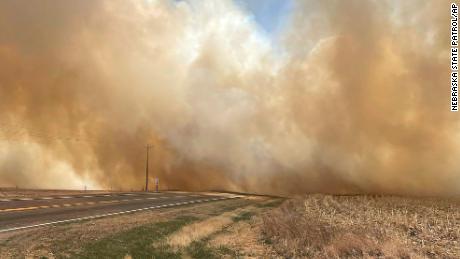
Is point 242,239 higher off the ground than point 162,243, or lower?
lower

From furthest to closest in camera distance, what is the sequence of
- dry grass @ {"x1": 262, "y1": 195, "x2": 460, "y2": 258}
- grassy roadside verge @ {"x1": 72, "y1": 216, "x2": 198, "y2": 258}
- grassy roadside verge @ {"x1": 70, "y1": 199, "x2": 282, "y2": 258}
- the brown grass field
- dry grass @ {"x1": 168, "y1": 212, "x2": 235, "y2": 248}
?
dry grass @ {"x1": 168, "y1": 212, "x2": 235, "y2": 248}
grassy roadside verge @ {"x1": 70, "y1": 199, "x2": 282, "y2": 258}
grassy roadside verge @ {"x1": 72, "y1": 216, "x2": 198, "y2": 258}
the brown grass field
dry grass @ {"x1": 262, "y1": 195, "x2": 460, "y2": 258}

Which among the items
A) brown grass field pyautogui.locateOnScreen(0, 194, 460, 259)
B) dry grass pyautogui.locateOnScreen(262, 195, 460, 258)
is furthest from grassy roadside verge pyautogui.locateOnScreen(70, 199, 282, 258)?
dry grass pyautogui.locateOnScreen(262, 195, 460, 258)

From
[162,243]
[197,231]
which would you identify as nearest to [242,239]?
[197,231]

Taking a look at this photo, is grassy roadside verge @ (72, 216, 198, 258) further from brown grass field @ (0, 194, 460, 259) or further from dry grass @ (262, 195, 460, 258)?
dry grass @ (262, 195, 460, 258)

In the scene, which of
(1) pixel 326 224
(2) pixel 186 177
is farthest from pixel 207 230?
(2) pixel 186 177

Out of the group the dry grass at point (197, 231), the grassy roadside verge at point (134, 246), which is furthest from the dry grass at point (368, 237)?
the grassy roadside verge at point (134, 246)

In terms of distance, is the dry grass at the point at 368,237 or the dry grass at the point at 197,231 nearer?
the dry grass at the point at 368,237

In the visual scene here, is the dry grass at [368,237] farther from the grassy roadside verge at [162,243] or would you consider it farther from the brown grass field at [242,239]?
the grassy roadside verge at [162,243]

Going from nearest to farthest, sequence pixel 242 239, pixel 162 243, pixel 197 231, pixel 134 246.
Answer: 1. pixel 134 246
2. pixel 162 243
3. pixel 242 239
4. pixel 197 231

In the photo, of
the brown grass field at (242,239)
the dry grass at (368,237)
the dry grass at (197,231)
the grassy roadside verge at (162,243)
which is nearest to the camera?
the dry grass at (368,237)

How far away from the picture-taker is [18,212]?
2505 centimetres

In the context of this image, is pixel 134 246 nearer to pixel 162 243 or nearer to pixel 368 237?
pixel 162 243

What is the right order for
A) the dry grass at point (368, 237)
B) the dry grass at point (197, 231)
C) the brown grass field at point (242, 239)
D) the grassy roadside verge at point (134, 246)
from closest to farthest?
the dry grass at point (368, 237)
the brown grass field at point (242, 239)
the grassy roadside verge at point (134, 246)
the dry grass at point (197, 231)

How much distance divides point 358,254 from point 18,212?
68.8 feet
